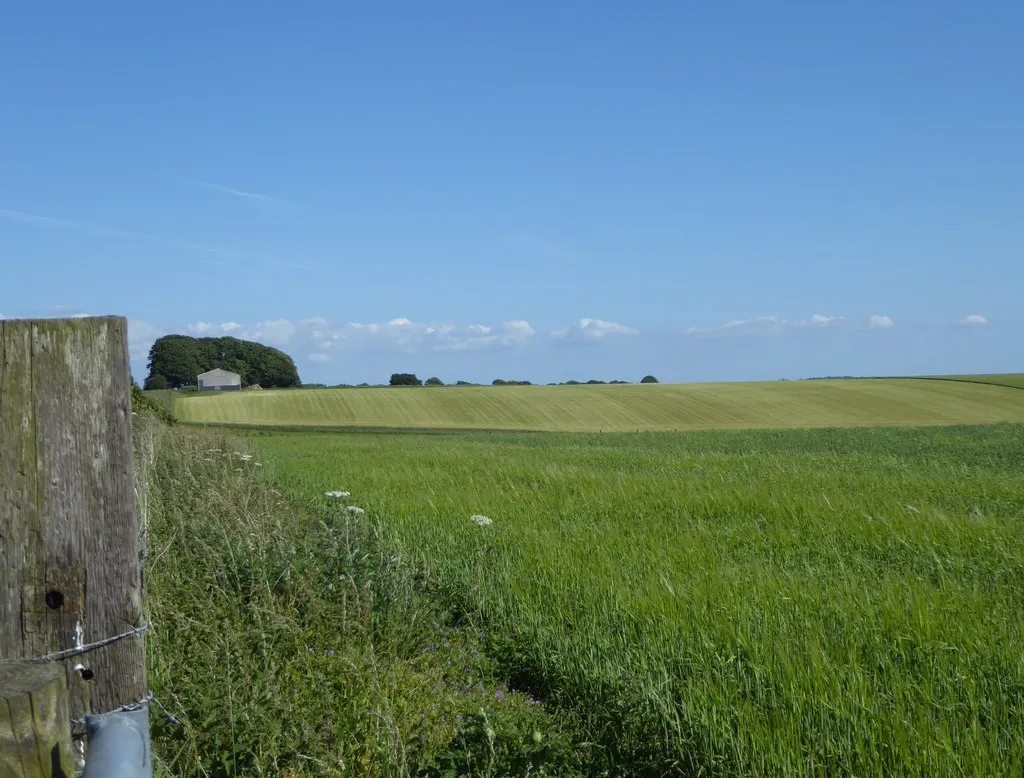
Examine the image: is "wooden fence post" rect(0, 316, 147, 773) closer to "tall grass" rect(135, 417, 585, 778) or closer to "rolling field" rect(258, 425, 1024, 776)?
"tall grass" rect(135, 417, 585, 778)

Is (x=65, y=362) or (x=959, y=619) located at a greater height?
(x=65, y=362)

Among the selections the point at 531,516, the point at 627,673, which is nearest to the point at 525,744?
the point at 627,673

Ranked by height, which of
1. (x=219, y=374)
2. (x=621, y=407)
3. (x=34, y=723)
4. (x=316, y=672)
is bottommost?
(x=621, y=407)

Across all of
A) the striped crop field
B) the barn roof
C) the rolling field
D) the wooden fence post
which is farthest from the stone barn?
the wooden fence post

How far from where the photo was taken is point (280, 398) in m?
67.4

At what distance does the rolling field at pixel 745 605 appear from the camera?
3.79 meters

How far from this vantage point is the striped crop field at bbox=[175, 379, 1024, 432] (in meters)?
56.9

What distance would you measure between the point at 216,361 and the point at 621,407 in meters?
74.0

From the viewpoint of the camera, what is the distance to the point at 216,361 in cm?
11900

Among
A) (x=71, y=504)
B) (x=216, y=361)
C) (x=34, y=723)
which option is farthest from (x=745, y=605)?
(x=216, y=361)

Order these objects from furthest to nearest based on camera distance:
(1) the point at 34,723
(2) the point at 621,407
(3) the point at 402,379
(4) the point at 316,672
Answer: (3) the point at 402,379
(2) the point at 621,407
(4) the point at 316,672
(1) the point at 34,723

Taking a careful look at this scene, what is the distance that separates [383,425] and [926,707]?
53339 mm

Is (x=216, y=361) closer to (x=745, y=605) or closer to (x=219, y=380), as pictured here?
(x=219, y=380)

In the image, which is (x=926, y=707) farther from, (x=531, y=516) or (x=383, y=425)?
(x=383, y=425)
